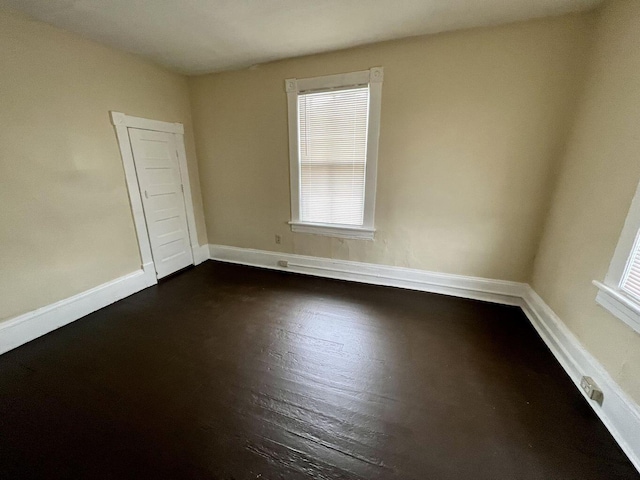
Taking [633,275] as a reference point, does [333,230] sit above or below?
below

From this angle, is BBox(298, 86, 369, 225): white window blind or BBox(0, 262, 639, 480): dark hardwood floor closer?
BBox(0, 262, 639, 480): dark hardwood floor

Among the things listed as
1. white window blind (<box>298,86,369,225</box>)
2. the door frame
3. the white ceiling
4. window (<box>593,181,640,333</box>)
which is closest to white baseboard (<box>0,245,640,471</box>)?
the door frame

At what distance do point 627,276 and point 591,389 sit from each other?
2.30 ft

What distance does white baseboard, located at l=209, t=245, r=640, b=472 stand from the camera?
52.7 inches

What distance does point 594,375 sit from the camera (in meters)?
1.56

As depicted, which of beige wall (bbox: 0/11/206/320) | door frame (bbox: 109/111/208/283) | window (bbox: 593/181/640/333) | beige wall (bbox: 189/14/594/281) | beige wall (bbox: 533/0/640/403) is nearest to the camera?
window (bbox: 593/181/640/333)

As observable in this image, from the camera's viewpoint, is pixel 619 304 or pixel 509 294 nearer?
pixel 619 304

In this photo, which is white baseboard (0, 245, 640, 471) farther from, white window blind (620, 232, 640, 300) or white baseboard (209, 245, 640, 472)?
white window blind (620, 232, 640, 300)

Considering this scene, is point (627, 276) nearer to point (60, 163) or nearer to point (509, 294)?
point (509, 294)

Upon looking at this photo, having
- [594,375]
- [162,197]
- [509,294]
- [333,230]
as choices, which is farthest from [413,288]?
[162,197]

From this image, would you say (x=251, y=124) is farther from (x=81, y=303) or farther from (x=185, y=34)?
(x=81, y=303)

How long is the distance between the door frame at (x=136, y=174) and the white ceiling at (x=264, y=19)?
2.29ft

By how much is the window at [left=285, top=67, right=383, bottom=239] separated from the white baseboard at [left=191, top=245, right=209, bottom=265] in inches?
65.2

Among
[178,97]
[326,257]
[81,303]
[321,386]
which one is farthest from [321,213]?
[81,303]
